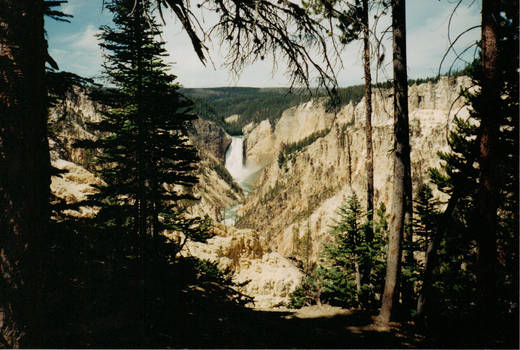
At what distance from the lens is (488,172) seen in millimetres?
3631

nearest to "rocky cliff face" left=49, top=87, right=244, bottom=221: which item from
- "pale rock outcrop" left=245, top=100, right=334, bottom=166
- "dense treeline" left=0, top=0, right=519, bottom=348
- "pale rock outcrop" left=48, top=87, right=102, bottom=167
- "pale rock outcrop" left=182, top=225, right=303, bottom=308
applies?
"pale rock outcrop" left=48, top=87, right=102, bottom=167

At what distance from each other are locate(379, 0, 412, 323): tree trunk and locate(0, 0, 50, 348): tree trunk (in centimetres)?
569

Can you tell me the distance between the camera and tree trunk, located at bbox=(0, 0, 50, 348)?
2609mm

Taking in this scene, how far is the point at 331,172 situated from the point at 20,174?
87190mm

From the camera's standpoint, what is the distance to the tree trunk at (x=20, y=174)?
2609 mm

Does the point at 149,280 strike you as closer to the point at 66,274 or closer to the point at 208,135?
the point at 66,274

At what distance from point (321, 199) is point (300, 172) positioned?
51.6 ft

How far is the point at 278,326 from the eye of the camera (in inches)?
229

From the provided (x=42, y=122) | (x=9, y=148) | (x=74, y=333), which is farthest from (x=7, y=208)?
(x=74, y=333)

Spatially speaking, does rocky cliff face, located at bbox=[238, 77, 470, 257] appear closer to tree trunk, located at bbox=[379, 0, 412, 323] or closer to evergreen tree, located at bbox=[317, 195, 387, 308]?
evergreen tree, located at bbox=[317, 195, 387, 308]

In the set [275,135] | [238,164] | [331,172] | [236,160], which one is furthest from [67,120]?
[275,135]

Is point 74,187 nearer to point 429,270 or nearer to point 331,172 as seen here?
point 429,270

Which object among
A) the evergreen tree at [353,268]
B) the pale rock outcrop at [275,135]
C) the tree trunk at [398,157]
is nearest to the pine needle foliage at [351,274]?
the evergreen tree at [353,268]

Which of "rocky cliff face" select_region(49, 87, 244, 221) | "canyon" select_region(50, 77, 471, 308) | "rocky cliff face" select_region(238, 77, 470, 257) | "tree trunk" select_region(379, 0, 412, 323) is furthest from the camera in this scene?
"rocky cliff face" select_region(238, 77, 470, 257)
